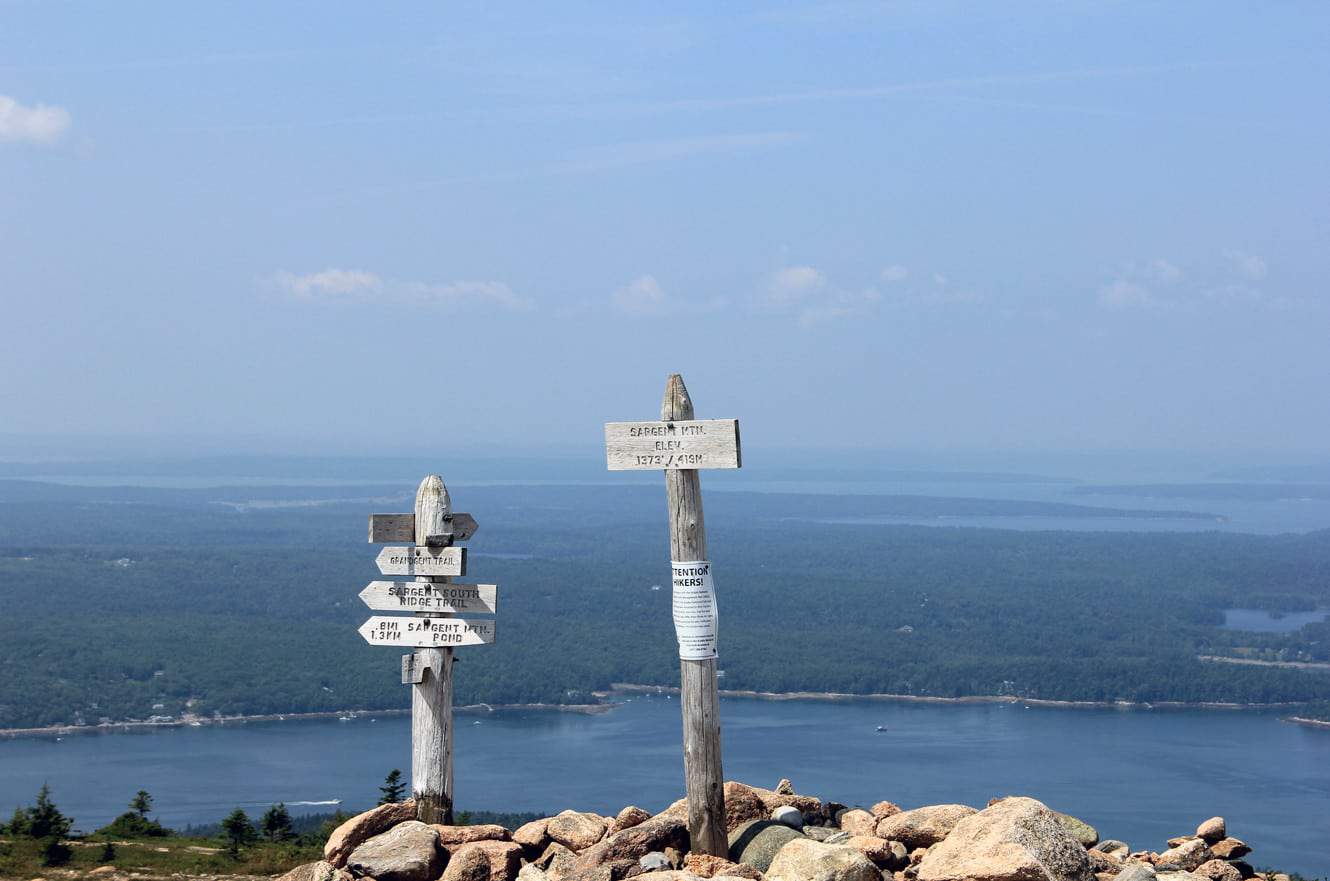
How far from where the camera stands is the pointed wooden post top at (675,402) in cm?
1160

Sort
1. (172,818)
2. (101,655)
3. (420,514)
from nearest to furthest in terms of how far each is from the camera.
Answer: (420,514)
(172,818)
(101,655)

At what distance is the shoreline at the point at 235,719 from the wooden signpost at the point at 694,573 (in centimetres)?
10755

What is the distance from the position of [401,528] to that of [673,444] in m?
2.75

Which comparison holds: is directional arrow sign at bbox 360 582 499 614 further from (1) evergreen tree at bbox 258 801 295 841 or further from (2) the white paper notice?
(1) evergreen tree at bbox 258 801 295 841

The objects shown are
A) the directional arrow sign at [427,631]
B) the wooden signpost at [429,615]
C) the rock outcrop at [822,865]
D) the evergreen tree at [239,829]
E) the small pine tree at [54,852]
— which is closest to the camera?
the rock outcrop at [822,865]

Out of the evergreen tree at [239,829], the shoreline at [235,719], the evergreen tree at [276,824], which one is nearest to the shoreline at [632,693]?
the shoreline at [235,719]

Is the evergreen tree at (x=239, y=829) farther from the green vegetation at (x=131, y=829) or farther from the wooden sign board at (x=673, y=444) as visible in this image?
the wooden sign board at (x=673, y=444)

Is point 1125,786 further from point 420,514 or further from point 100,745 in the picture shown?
point 420,514

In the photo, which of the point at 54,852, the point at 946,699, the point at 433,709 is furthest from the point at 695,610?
the point at 946,699

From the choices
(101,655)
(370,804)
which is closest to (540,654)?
(101,655)

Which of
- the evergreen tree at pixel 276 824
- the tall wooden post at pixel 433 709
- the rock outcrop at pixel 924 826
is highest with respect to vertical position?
the tall wooden post at pixel 433 709

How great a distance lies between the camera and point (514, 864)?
11.1 m

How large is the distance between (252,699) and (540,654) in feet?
94.5

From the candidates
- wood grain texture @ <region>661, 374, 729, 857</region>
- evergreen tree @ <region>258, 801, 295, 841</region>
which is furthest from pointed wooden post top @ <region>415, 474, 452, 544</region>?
evergreen tree @ <region>258, 801, 295, 841</region>
